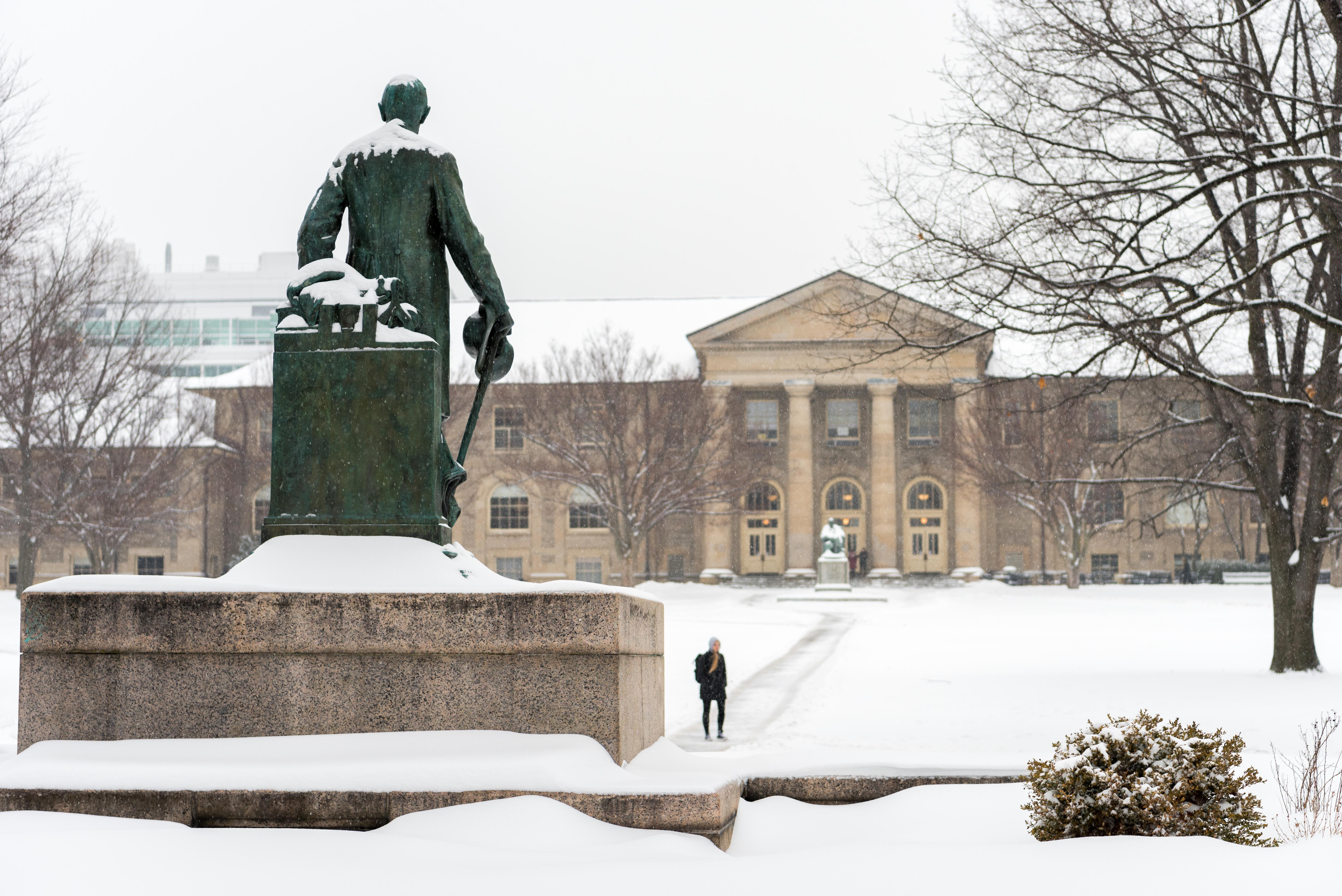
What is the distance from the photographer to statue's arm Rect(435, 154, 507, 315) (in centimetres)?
658

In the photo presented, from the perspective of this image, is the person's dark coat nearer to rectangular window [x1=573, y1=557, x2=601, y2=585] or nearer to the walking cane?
the walking cane

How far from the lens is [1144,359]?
1570 centimetres

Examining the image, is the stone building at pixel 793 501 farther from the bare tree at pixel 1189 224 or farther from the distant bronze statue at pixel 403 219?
the distant bronze statue at pixel 403 219

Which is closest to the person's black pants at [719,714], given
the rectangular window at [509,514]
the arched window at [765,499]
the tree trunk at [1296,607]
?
the tree trunk at [1296,607]

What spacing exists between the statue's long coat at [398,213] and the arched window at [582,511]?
53.7 metres

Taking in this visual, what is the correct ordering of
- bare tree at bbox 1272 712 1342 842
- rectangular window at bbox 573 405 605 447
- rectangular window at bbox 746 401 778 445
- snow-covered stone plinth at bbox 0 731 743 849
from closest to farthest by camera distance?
snow-covered stone plinth at bbox 0 731 743 849, bare tree at bbox 1272 712 1342 842, rectangular window at bbox 573 405 605 447, rectangular window at bbox 746 401 778 445

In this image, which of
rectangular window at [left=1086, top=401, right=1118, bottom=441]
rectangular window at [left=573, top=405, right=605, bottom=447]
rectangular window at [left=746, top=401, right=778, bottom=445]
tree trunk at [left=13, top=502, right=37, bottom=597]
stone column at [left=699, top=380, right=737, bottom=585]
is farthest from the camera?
rectangular window at [left=746, top=401, right=778, bottom=445]

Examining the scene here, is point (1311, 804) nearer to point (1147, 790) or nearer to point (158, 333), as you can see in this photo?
point (1147, 790)

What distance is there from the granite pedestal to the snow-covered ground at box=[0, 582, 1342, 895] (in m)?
0.64

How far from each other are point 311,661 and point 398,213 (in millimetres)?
2481

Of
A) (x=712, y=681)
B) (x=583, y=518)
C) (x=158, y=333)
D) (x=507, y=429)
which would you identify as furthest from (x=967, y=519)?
(x=712, y=681)

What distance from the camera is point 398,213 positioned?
21.6 feet

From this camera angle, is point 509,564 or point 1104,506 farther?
point 509,564

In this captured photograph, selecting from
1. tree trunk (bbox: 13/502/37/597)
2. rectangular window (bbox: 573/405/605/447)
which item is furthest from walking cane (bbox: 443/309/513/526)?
rectangular window (bbox: 573/405/605/447)
